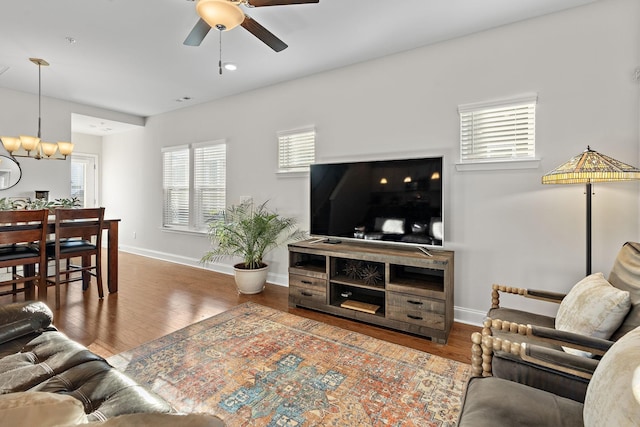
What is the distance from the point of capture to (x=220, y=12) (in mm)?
1864

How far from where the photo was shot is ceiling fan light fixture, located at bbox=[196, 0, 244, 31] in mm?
1811

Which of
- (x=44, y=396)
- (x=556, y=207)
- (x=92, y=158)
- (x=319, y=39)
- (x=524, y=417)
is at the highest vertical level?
(x=319, y=39)

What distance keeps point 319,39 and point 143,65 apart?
2.13 m

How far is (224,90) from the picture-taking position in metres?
4.35

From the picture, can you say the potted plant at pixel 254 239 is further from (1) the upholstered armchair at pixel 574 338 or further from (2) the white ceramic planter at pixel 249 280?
(1) the upholstered armchair at pixel 574 338

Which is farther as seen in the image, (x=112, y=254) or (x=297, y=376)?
(x=112, y=254)

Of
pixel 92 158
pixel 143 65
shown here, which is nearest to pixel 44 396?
pixel 143 65

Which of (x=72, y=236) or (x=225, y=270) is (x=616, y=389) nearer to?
(x=72, y=236)

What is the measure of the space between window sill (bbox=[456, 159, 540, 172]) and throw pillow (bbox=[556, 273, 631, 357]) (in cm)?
121

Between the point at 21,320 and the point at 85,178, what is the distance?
6389 millimetres

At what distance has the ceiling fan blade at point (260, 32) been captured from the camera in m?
2.14

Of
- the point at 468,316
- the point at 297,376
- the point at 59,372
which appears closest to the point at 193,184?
the point at 297,376

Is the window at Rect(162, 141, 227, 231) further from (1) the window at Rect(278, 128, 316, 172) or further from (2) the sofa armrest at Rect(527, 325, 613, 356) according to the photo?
(2) the sofa armrest at Rect(527, 325, 613, 356)

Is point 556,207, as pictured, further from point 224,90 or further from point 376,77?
point 224,90
